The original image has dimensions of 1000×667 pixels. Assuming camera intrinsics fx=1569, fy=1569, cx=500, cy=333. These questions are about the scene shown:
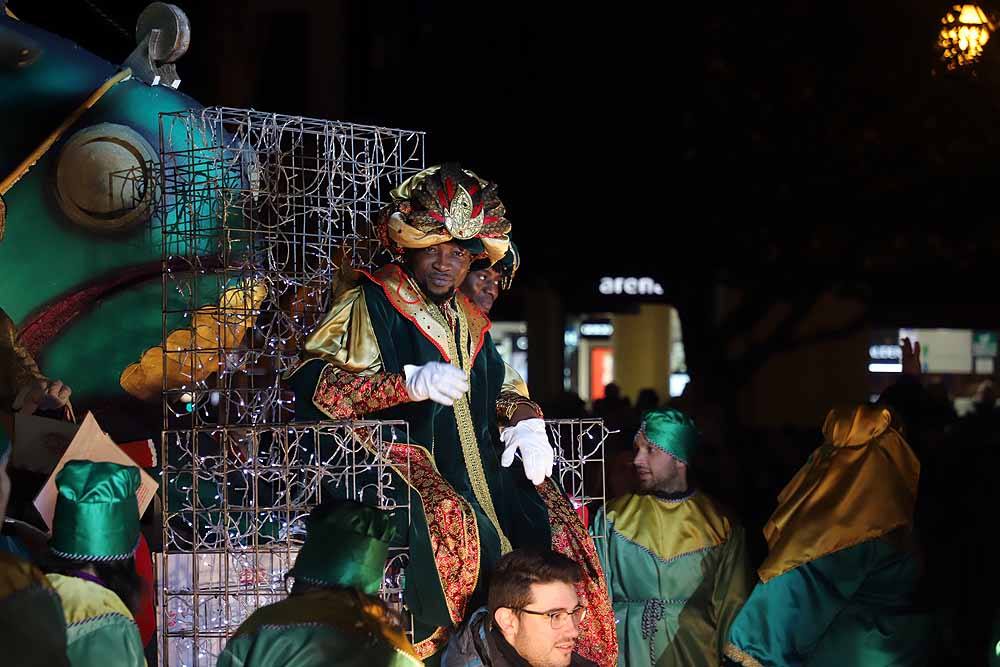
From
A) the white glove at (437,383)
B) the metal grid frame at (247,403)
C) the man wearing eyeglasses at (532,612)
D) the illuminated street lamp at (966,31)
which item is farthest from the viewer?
the illuminated street lamp at (966,31)

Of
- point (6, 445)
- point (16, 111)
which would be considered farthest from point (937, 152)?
point (6, 445)

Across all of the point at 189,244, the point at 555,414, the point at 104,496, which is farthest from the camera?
the point at 555,414

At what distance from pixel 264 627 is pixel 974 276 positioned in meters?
15.1

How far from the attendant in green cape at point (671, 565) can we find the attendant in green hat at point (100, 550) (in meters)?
2.66

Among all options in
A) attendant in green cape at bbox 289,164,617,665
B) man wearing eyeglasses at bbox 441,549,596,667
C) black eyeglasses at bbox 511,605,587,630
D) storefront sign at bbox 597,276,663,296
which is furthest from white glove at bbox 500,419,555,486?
storefront sign at bbox 597,276,663,296

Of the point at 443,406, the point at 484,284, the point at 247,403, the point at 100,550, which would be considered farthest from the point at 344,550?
the point at 484,284

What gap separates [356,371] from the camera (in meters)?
5.79

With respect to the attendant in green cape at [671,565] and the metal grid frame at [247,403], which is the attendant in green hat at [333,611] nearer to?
the metal grid frame at [247,403]

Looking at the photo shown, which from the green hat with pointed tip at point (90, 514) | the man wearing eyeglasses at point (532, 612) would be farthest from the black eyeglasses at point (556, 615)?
the green hat with pointed tip at point (90, 514)

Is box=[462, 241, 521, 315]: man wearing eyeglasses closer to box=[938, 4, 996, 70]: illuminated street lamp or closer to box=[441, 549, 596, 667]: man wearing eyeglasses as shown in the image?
box=[441, 549, 596, 667]: man wearing eyeglasses

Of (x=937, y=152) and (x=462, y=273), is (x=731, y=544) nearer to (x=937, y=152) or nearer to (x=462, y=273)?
(x=462, y=273)

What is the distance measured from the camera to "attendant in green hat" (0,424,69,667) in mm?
3393

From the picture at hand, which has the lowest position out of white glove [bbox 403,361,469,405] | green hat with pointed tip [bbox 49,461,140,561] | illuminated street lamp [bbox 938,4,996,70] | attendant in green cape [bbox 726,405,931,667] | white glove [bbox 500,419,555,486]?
attendant in green cape [bbox 726,405,931,667]

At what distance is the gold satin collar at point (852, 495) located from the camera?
638cm
